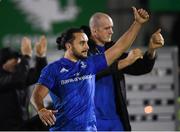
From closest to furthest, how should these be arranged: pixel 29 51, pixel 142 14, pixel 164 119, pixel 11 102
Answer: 1. pixel 142 14
2. pixel 29 51
3. pixel 11 102
4. pixel 164 119

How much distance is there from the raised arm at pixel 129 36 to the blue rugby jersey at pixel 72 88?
9 centimetres

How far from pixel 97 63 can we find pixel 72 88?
1.04 ft

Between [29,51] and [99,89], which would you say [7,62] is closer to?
[29,51]

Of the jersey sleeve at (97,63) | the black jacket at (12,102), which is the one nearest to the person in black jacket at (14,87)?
the black jacket at (12,102)

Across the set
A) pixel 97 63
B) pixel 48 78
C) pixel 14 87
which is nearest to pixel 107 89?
pixel 97 63

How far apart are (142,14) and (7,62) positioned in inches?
121

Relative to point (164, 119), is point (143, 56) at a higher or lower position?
higher

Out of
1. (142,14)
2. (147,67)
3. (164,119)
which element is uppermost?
(142,14)

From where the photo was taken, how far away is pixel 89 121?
742 cm

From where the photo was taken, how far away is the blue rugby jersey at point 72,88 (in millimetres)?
7332

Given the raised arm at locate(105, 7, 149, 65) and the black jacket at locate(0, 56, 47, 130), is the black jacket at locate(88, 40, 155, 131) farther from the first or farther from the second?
the black jacket at locate(0, 56, 47, 130)

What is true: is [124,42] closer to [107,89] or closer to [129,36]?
[129,36]

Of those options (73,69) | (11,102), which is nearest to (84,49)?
(73,69)

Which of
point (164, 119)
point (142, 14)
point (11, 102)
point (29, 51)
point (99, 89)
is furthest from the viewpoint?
point (164, 119)
